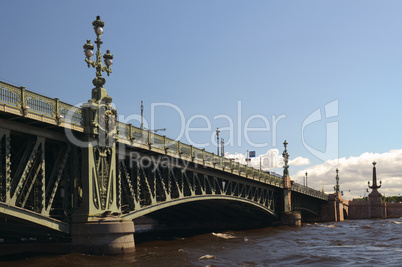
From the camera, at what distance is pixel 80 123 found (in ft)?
72.2

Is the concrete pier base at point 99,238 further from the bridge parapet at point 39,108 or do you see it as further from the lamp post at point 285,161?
the lamp post at point 285,161

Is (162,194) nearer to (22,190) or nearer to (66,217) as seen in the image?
(66,217)

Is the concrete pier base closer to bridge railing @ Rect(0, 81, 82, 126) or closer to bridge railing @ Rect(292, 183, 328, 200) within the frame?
bridge railing @ Rect(0, 81, 82, 126)

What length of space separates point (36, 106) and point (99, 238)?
22.8 ft

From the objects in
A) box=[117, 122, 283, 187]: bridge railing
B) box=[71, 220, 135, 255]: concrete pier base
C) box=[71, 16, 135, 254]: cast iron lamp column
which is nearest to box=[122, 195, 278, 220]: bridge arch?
box=[71, 16, 135, 254]: cast iron lamp column

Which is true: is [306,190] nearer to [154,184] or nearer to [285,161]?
[285,161]

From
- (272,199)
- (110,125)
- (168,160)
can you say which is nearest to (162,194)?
(168,160)

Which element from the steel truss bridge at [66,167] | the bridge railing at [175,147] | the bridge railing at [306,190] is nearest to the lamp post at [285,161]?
the bridge railing at [306,190]

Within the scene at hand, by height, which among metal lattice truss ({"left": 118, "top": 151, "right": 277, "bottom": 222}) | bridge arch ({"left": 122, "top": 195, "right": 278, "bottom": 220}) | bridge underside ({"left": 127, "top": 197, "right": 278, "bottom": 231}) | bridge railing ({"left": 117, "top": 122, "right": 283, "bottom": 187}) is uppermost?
bridge railing ({"left": 117, "top": 122, "right": 283, "bottom": 187})

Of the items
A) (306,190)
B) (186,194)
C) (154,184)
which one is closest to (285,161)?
(306,190)

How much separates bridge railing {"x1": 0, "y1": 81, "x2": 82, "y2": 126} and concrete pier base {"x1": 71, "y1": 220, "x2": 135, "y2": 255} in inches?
201

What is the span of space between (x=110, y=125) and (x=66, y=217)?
5.39 meters

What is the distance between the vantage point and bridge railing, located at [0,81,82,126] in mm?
17625

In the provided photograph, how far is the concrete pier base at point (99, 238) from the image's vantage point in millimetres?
20594
